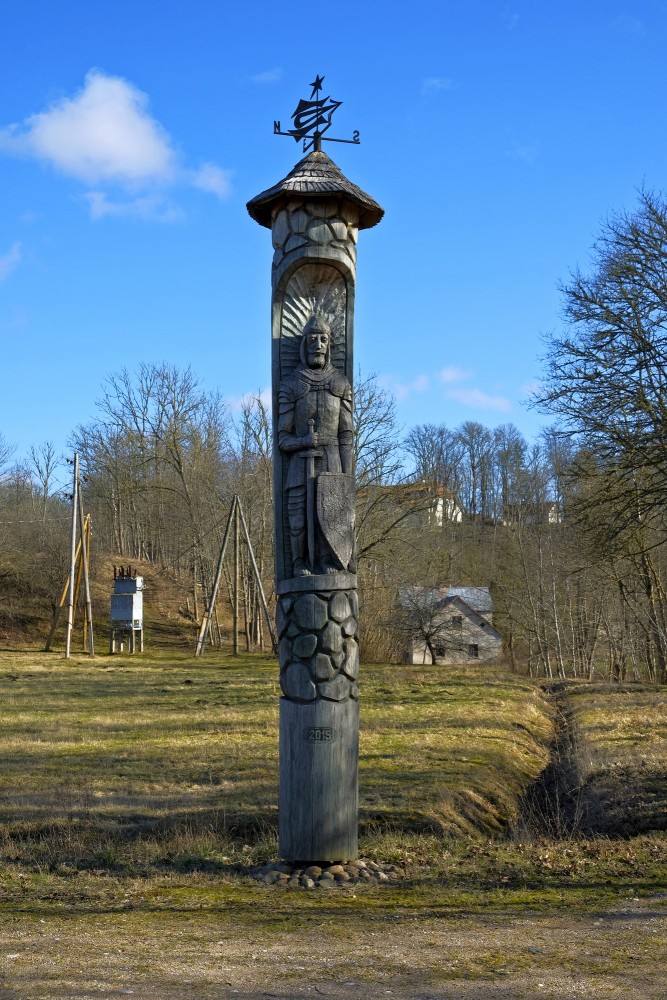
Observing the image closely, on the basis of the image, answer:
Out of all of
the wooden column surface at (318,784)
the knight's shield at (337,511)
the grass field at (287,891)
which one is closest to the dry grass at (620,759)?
the grass field at (287,891)

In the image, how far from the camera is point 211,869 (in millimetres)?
7594

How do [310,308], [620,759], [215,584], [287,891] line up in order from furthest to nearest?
[215,584] → [620,759] → [310,308] → [287,891]

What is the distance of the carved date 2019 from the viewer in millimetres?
7500

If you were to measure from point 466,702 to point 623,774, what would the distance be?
9014 millimetres

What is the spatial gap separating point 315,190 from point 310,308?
925mm

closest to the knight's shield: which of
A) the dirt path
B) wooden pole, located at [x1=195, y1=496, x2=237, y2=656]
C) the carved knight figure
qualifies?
the carved knight figure

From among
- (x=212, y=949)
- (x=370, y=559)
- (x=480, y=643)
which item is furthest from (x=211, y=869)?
(x=480, y=643)

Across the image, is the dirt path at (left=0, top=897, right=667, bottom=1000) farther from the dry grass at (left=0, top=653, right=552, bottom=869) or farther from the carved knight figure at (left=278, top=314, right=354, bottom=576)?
the carved knight figure at (left=278, top=314, right=354, bottom=576)

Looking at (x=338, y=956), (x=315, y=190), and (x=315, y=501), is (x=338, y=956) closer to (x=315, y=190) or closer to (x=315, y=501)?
(x=315, y=501)

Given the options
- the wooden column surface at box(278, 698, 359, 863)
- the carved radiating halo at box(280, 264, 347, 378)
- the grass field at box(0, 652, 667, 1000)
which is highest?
the carved radiating halo at box(280, 264, 347, 378)

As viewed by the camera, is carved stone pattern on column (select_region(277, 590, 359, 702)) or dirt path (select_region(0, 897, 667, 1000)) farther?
carved stone pattern on column (select_region(277, 590, 359, 702))

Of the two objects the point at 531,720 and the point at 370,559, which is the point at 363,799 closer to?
the point at 531,720

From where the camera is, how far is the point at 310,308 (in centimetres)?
823

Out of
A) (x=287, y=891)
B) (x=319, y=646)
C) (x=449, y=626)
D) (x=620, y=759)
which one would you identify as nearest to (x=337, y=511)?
(x=319, y=646)
